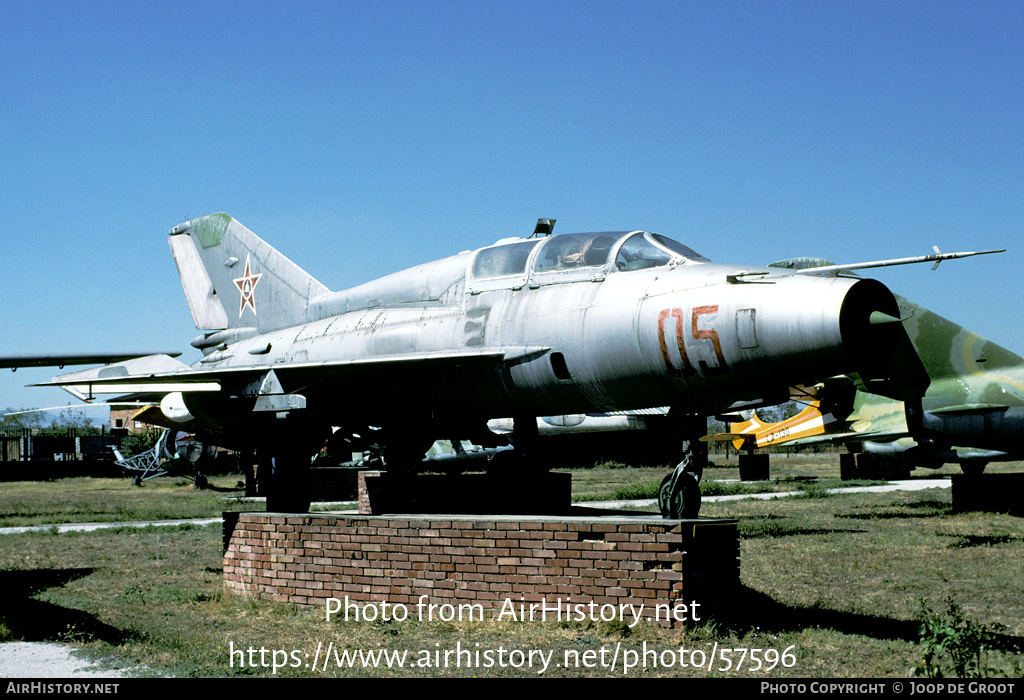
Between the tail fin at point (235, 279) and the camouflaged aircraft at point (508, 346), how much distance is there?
39 mm

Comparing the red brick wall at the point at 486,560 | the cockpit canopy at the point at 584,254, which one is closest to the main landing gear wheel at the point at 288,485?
the red brick wall at the point at 486,560

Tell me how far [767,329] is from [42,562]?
36.9 feet

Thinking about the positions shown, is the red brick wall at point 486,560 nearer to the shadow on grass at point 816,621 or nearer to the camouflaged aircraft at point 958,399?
the shadow on grass at point 816,621

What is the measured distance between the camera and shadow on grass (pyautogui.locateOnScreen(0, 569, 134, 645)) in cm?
783

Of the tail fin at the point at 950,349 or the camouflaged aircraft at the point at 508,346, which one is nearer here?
the camouflaged aircraft at the point at 508,346

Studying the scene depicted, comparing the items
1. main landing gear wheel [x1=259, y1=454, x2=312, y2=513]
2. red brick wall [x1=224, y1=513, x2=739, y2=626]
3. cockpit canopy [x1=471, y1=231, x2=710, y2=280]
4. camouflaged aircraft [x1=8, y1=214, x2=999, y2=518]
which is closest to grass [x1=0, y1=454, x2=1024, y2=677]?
red brick wall [x1=224, y1=513, x2=739, y2=626]

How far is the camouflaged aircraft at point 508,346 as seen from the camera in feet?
24.7

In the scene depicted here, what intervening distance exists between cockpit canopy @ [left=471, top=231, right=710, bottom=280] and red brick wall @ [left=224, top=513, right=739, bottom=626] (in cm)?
258

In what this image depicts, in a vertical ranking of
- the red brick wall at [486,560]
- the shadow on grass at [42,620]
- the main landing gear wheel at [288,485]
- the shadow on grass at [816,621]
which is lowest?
the shadow on grass at [816,621]

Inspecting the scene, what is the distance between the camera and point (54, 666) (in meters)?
6.72

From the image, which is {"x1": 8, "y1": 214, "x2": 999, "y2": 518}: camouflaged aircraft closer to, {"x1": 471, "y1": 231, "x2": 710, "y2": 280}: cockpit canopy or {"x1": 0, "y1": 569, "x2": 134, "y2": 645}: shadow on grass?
{"x1": 471, "y1": 231, "x2": 710, "y2": 280}: cockpit canopy

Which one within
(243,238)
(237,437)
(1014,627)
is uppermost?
(243,238)
